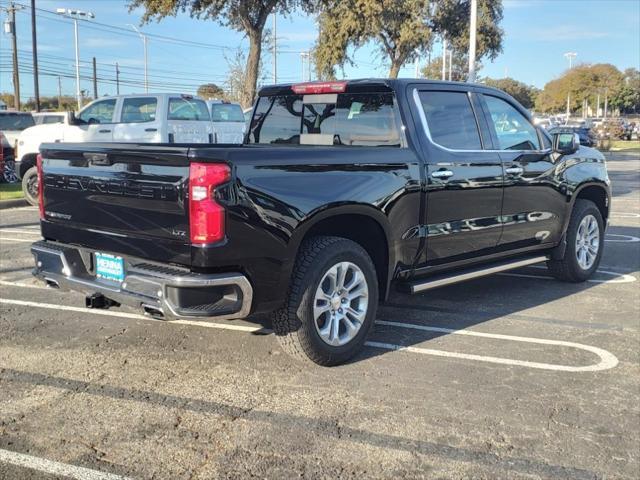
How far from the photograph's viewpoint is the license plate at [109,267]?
409 centimetres

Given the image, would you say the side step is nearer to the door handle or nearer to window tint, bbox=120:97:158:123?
the door handle

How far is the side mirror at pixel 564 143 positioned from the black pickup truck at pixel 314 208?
3 cm

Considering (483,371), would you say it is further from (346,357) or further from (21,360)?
(21,360)

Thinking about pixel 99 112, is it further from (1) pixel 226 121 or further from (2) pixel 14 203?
(1) pixel 226 121

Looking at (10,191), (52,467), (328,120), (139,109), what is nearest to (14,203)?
(10,191)

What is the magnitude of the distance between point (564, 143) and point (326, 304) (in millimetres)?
3333


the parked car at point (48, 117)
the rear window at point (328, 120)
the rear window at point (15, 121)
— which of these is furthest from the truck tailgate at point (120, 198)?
the parked car at point (48, 117)

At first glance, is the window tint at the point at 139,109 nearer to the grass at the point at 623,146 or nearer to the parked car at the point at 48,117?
the parked car at the point at 48,117

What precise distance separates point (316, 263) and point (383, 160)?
941 mm

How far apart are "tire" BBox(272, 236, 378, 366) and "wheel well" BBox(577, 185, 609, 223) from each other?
3.47 metres

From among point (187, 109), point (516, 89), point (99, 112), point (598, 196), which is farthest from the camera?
point (516, 89)

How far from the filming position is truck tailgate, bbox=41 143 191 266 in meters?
3.75

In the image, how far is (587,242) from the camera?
6.99 meters

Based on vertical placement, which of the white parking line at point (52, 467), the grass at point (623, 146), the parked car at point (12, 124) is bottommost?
the white parking line at point (52, 467)
